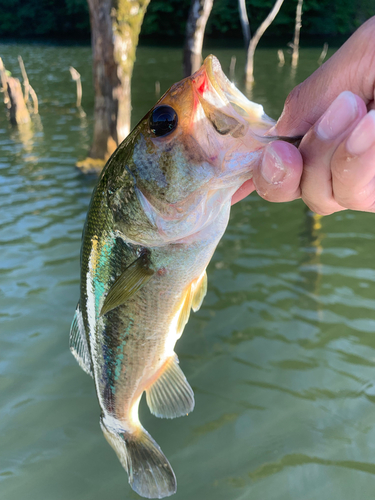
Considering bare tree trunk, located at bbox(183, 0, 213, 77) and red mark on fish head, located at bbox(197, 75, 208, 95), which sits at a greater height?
red mark on fish head, located at bbox(197, 75, 208, 95)

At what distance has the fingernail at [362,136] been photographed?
51.7 inches

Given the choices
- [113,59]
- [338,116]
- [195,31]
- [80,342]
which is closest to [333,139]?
[338,116]

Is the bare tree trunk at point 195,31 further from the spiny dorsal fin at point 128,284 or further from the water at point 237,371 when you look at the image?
the spiny dorsal fin at point 128,284

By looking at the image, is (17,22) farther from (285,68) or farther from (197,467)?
(197,467)

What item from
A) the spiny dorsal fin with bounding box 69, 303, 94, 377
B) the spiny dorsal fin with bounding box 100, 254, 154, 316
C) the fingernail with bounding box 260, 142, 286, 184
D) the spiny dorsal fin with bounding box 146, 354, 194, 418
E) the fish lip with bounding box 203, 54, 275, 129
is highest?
the fish lip with bounding box 203, 54, 275, 129

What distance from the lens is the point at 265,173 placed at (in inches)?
61.5

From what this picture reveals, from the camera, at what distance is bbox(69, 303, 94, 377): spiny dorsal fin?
2.25 metres

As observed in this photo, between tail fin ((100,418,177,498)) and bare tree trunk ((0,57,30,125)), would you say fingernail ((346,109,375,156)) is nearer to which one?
tail fin ((100,418,177,498))

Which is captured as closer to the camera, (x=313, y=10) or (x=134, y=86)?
(x=134, y=86)

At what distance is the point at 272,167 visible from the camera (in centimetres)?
153

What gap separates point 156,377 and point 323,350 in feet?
7.93

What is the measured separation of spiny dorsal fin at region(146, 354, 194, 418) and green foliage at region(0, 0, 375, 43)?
141 ft

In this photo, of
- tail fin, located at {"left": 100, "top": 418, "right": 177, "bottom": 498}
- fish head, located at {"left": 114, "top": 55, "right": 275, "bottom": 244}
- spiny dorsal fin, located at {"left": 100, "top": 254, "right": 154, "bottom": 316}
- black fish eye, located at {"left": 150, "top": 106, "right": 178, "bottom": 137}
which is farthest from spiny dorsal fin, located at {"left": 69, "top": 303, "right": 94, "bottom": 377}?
black fish eye, located at {"left": 150, "top": 106, "right": 178, "bottom": 137}

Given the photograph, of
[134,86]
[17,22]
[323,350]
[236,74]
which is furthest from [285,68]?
[17,22]
